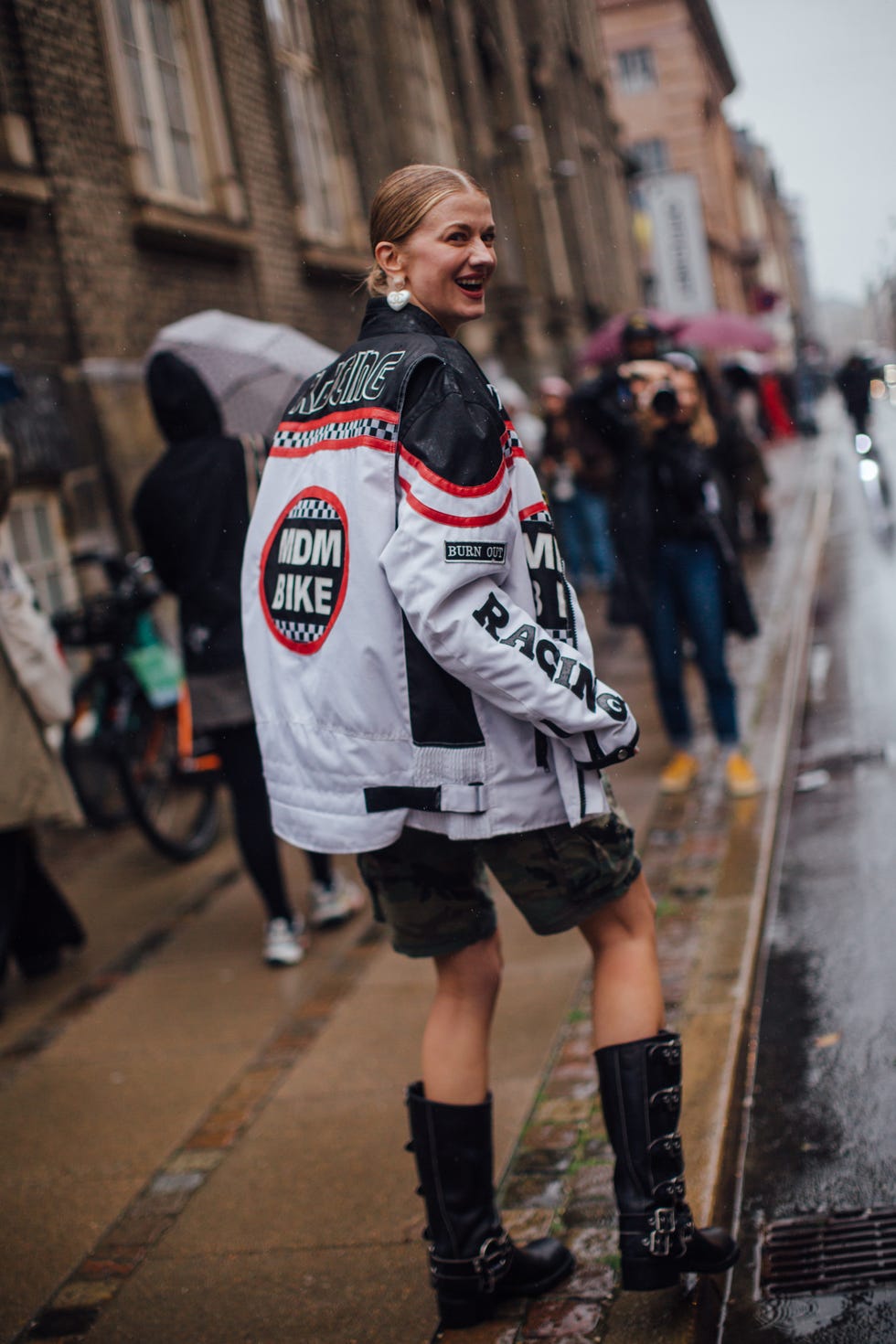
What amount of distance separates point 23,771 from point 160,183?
218 inches

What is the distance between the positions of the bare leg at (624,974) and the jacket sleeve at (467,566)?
43 centimetres

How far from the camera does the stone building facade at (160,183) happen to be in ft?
24.1

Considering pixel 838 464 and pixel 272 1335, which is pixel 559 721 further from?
pixel 838 464

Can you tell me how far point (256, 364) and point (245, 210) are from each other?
6.13 m

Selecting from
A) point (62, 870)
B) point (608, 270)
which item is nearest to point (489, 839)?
point (62, 870)

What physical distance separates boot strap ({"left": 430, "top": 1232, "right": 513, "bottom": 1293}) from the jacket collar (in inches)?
60.7

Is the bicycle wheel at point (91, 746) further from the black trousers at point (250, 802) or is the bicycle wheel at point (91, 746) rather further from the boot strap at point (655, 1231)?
the boot strap at point (655, 1231)

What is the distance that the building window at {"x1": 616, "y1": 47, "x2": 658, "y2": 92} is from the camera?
5603cm

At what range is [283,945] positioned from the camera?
16.3 ft

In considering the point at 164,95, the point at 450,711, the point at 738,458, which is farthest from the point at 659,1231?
the point at 164,95

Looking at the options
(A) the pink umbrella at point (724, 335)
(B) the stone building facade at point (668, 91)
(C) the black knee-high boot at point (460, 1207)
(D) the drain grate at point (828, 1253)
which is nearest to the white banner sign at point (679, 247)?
(A) the pink umbrella at point (724, 335)

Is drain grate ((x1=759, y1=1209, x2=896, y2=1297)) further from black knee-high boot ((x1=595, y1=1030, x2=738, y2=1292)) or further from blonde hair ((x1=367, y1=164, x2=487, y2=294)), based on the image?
blonde hair ((x1=367, y1=164, x2=487, y2=294))

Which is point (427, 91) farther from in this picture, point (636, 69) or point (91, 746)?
point (636, 69)

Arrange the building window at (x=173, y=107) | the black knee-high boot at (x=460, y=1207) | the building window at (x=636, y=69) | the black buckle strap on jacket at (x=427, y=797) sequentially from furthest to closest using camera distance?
the building window at (x=636, y=69)
the building window at (x=173, y=107)
the black knee-high boot at (x=460, y=1207)
the black buckle strap on jacket at (x=427, y=797)
